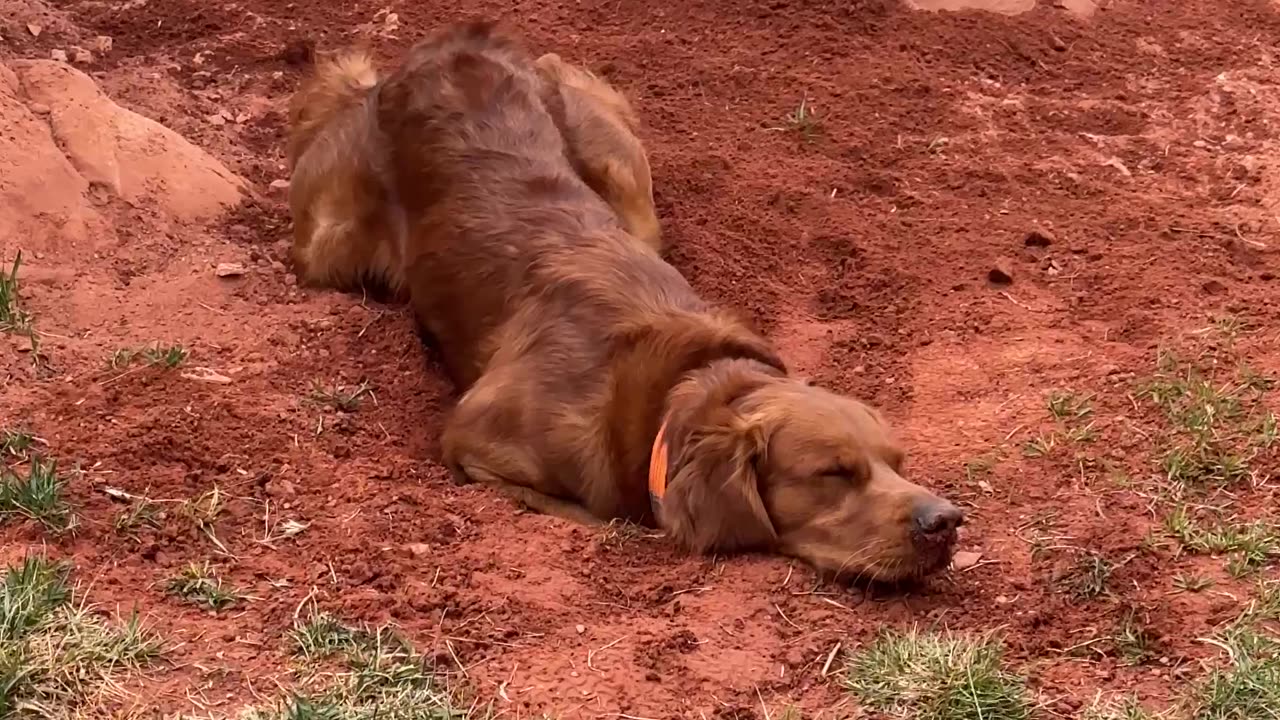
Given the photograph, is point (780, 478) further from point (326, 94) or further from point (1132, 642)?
point (326, 94)

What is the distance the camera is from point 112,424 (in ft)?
13.7

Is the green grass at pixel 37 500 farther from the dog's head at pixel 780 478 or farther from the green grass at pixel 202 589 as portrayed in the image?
the dog's head at pixel 780 478

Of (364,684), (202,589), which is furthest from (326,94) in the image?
(364,684)

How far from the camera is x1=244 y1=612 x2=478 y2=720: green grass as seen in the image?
3107mm

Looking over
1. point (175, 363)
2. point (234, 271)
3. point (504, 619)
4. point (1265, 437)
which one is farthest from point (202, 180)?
point (1265, 437)

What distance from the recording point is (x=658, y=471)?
419 cm

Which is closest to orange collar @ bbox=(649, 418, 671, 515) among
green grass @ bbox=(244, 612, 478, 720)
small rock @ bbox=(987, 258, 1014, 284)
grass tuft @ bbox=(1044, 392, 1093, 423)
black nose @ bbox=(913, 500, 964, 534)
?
black nose @ bbox=(913, 500, 964, 534)

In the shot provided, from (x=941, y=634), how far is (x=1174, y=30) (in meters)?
5.49

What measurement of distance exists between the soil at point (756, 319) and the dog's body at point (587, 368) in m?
0.18

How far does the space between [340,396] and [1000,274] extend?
2726 millimetres

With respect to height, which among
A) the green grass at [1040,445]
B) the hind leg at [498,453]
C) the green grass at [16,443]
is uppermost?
the green grass at [16,443]

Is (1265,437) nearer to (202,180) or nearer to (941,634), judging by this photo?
(941,634)

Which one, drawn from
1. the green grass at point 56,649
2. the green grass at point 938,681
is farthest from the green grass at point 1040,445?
the green grass at point 56,649

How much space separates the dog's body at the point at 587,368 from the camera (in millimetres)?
4109
